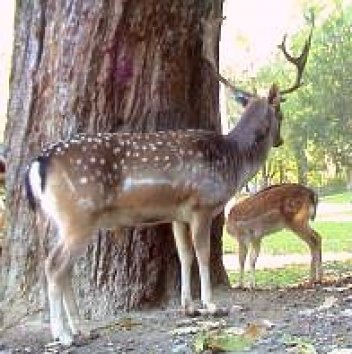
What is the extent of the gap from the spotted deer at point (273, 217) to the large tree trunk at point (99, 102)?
3172 mm

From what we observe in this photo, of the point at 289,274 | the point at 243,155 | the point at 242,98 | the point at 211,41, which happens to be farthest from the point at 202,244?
the point at 289,274

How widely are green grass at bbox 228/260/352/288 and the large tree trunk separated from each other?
163 inches

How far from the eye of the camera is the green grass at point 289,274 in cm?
1113

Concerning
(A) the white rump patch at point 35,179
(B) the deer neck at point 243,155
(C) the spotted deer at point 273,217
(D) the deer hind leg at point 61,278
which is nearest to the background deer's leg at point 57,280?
(D) the deer hind leg at point 61,278

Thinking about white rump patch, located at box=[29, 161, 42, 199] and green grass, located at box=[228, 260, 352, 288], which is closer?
Result: white rump patch, located at box=[29, 161, 42, 199]

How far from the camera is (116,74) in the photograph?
22.2ft

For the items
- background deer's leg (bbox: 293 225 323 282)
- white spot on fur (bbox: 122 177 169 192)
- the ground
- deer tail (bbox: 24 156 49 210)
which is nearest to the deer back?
background deer's leg (bbox: 293 225 323 282)

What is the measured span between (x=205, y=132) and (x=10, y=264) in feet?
5.39

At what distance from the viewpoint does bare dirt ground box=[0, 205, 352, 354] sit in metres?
5.24

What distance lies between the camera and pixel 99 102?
673 centimetres

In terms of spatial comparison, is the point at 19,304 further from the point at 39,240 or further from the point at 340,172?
the point at 340,172

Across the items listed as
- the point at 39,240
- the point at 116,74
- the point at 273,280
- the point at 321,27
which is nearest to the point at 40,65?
the point at 116,74

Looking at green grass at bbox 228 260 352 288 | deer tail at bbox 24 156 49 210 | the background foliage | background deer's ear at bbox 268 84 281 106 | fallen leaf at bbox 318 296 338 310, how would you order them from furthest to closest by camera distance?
the background foliage, green grass at bbox 228 260 352 288, background deer's ear at bbox 268 84 281 106, fallen leaf at bbox 318 296 338 310, deer tail at bbox 24 156 49 210

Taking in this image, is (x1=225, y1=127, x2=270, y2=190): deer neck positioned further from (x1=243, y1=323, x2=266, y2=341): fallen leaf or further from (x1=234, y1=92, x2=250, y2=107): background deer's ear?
(x1=243, y1=323, x2=266, y2=341): fallen leaf
